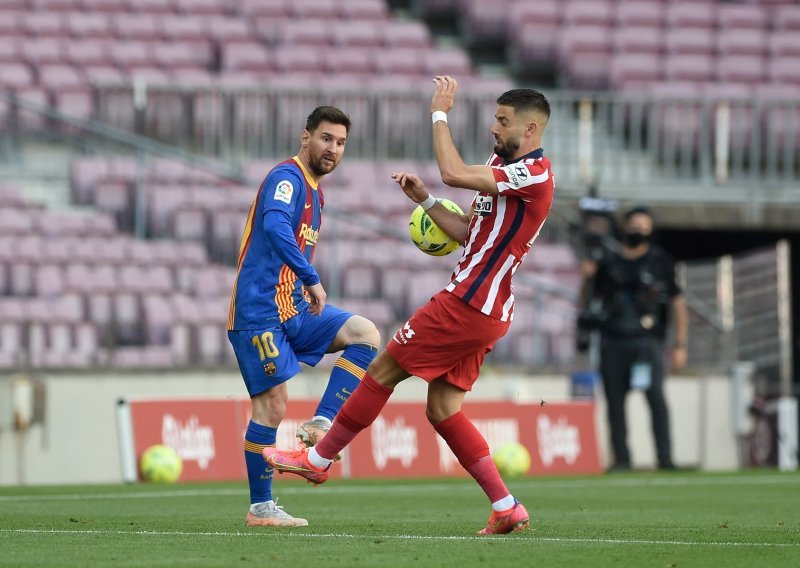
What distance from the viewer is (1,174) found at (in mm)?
18828

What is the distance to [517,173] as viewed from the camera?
7.27 metres

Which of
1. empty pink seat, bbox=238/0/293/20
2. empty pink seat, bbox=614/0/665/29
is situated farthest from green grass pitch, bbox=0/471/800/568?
empty pink seat, bbox=614/0/665/29

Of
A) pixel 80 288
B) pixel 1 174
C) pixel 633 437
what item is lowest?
pixel 633 437

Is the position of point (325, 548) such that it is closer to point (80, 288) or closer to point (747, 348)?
point (80, 288)

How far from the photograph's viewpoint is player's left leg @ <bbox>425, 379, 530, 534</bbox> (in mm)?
7387

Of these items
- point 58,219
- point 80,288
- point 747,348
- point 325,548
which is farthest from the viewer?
point 747,348

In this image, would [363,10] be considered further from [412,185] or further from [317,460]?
[317,460]

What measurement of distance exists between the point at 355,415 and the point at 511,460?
7.77m

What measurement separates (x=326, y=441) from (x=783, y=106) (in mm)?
14707

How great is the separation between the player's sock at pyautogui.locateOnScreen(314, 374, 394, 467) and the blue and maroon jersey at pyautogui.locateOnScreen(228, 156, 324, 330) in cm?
72

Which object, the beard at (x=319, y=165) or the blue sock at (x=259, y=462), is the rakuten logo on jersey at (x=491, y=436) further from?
the beard at (x=319, y=165)

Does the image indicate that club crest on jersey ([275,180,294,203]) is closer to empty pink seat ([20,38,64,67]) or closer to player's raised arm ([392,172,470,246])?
player's raised arm ([392,172,470,246])

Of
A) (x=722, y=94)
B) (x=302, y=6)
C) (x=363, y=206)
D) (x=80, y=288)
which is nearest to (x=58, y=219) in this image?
(x=80, y=288)

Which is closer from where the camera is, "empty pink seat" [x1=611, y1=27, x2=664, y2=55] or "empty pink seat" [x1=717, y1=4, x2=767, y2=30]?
"empty pink seat" [x1=611, y1=27, x2=664, y2=55]
